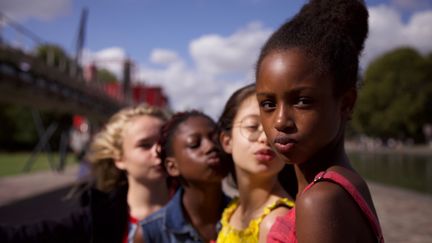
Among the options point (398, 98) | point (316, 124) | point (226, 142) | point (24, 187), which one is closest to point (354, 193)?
point (316, 124)

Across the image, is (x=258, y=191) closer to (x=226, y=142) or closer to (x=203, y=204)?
(x=226, y=142)

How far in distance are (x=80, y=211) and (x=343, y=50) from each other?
206 cm

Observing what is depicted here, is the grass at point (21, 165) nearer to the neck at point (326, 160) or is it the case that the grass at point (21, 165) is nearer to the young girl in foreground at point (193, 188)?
the young girl in foreground at point (193, 188)

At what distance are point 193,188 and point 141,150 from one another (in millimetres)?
756

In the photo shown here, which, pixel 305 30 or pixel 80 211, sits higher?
pixel 305 30

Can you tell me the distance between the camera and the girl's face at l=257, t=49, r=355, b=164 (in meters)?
1.17

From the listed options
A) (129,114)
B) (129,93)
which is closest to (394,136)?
(129,93)

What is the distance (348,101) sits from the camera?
126cm

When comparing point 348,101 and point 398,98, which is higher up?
point 398,98

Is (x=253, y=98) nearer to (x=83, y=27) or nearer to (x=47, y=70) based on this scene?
(x=47, y=70)

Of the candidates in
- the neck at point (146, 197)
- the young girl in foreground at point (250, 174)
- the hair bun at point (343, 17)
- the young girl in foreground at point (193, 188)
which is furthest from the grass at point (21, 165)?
the hair bun at point (343, 17)

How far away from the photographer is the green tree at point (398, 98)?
51625mm

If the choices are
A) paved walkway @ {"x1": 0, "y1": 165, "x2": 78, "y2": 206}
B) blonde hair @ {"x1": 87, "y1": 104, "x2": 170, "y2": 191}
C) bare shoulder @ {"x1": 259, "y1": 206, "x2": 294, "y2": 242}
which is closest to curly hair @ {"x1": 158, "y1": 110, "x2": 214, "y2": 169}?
blonde hair @ {"x1": 87, "y1": 104, "x2": 170, "y2": 191}

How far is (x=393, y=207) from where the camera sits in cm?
983
